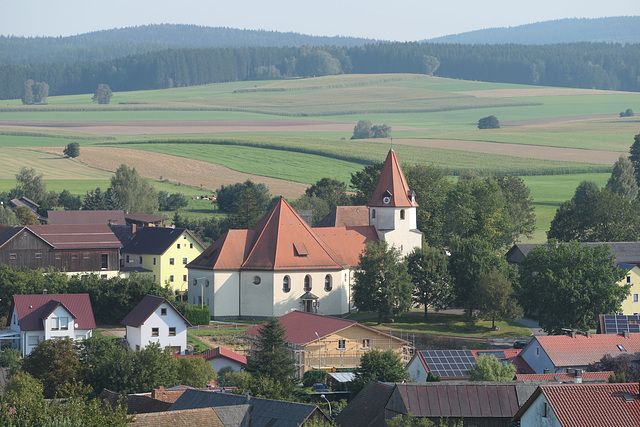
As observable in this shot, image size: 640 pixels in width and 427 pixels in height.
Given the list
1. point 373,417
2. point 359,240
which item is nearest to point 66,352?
point 373,417

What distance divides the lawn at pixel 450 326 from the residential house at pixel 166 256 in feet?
70.5

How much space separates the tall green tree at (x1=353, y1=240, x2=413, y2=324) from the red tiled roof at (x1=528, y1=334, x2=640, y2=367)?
60.9 feet

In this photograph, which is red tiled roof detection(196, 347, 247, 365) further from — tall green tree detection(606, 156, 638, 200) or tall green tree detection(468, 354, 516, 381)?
tall green tree detection(606, 156, 638, 200)

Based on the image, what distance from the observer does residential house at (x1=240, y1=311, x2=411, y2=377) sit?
→ 71.8 m

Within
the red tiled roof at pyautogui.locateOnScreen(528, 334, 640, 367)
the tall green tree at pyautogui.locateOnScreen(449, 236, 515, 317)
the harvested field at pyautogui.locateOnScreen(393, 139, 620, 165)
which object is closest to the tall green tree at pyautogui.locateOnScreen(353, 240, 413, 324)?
the tall green tree at pyautogui.locateOnScreen(449, 236, 515, 317)

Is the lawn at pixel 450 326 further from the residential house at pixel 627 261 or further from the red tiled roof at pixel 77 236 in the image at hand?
the red tiled roof at pixel 77 236

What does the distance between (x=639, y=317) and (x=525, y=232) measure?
4393 centimetres

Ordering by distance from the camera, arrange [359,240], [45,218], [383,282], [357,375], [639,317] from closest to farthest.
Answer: [357,375]
[639,317]
[383,282]
[359,240]
[45,218]

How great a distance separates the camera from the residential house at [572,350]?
65750mm

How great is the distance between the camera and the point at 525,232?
392ft

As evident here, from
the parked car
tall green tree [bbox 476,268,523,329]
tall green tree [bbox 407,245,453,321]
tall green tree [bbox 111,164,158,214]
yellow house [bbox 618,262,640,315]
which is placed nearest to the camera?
the parked car

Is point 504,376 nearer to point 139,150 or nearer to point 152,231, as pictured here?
point 152,231

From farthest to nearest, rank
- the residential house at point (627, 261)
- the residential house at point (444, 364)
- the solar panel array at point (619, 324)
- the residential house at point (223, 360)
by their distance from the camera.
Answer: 1. the residential house at point (627, 261)
2. the solar panel array at point (619, 324)
3. the residential house at point (223, 360)
4. the residential house at point (444, 364)

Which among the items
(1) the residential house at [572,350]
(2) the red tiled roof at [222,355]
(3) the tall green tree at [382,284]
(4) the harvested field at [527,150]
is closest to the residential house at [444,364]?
(1) the residential house at [572,350]
